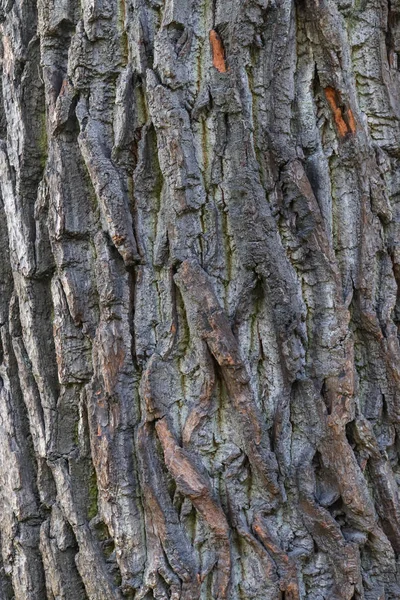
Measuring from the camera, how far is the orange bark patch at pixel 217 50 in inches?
52.6

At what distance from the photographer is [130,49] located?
1.34 meters

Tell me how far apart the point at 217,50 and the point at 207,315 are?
2.01 ft

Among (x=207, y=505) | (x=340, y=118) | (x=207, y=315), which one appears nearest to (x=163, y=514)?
(x=207, y=505)

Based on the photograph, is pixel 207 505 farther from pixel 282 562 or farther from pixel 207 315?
pixel 207 315

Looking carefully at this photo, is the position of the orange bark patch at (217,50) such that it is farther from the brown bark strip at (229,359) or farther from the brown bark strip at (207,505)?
the brown bark strip at (207,505)

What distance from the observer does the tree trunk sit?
1273 mm

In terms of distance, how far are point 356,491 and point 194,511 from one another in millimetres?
361

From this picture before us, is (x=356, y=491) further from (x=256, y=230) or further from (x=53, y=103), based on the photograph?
(x=53, y=103)

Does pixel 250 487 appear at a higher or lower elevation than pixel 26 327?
lower

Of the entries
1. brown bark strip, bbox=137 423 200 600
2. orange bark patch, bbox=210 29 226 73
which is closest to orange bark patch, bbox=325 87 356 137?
orange bark patch, bbox=210 29 226 73

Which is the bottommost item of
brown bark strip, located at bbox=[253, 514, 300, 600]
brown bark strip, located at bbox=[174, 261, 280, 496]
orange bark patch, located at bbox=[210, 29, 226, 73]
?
brown bark strip, located at bbox=[253, 514, 300, 600]

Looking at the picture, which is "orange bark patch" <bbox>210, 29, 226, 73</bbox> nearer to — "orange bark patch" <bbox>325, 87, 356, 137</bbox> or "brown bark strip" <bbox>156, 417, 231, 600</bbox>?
"orange bark patch" <bbox>325, 87, 356, 137</bbox>

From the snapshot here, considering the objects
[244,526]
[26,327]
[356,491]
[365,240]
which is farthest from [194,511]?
[365,240]

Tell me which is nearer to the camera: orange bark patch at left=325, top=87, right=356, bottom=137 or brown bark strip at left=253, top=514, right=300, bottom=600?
brown bark strip at left=253, top=514, right=300, bottom=600
